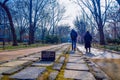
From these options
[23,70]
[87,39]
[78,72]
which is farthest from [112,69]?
[87,39]

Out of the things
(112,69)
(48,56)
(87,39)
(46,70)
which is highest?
(87,39)

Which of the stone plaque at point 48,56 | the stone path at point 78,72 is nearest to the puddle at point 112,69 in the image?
the stone path at point 78,72

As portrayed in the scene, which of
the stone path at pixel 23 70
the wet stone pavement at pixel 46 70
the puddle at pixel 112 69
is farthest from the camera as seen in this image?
the puddle at pixel 112 69

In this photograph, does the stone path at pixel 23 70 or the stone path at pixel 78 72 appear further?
the stone path at pixel 78 72

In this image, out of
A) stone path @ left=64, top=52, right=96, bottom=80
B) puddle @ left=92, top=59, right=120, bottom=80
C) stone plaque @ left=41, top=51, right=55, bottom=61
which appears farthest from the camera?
stone plaque @ left=41, top=51, right=55, bottom=61

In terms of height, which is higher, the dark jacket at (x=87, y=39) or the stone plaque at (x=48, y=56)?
the dark jacket at (x=87, y=39)

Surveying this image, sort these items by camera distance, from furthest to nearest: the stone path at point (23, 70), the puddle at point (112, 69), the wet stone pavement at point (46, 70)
Answer: 1. the puddle at point (112, 69)
2. the wet stone pavement at point (46, 70)
3. the stone path at point (23, 70)

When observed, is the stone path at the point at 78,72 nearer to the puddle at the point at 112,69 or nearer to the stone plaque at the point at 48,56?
the puddle at the point at 112,69

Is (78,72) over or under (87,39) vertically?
under

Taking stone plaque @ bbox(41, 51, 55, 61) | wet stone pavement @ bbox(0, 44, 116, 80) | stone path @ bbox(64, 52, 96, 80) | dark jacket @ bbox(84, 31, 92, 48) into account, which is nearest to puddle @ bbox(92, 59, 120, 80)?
wet stone pavement @ bbox(0, 44, 116, 80)

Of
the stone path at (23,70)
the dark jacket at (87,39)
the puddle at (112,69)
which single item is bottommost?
the puddle at (112,69)

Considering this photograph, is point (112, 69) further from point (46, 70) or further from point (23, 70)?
point (23, 70)

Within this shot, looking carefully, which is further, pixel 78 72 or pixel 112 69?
pixel 112 69

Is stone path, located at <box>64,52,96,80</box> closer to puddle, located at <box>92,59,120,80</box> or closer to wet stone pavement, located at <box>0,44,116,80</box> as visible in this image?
wet stone pavement, located at <box>0,44,116,80</box>
